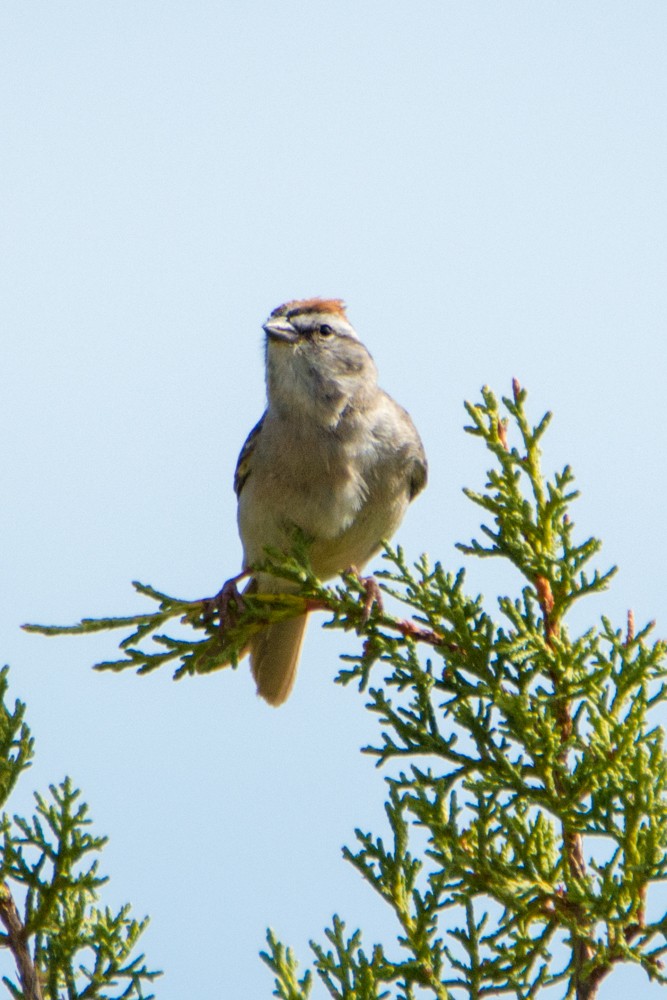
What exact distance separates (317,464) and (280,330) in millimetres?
977

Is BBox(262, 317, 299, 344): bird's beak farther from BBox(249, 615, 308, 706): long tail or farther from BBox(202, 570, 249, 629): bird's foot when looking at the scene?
BBox(202, 570, 249, 629): bird's foot

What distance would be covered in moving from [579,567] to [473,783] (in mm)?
647

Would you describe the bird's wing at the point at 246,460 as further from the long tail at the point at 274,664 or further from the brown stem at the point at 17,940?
the brown stem at the point at 17,940

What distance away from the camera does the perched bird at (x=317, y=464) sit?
5.30 meters

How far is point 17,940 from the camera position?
3.22 meters

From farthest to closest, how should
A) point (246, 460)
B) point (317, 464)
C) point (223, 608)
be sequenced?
point (246, 460) → point (317, 464) → point (223, 608)

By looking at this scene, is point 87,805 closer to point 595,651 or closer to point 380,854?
point 380,854

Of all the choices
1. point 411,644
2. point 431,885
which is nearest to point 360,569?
point 411,644

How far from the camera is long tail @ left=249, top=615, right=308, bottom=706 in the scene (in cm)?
589

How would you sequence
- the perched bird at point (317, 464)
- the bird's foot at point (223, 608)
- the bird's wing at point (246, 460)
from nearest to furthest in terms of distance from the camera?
1. the bird's foot at point (223, 608)
2. the perched bird at point (317, 464)
3. the bird's wing at point (246, 460)

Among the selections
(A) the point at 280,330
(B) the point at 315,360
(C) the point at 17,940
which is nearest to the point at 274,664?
(B) the point at 315,360

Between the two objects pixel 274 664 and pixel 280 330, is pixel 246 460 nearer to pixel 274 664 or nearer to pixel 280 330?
pixel 280 330

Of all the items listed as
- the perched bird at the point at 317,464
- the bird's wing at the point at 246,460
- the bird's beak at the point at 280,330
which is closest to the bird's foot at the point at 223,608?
the perched bird at the point at 317,464

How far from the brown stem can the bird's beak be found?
3355 mm
